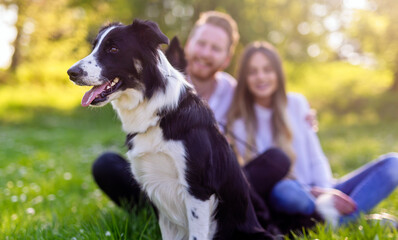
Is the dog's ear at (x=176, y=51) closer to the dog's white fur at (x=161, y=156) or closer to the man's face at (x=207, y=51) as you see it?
the man's face at (x=207, y=51)

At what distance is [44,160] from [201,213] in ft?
14.8

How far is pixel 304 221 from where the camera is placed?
3033 mm

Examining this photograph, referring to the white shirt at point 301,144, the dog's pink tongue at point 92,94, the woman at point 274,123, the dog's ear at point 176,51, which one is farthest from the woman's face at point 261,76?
the dog's pink tongue at point 92,94

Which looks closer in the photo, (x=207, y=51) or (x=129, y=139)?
(x=129, y=139)

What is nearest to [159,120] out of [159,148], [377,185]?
[159,148]

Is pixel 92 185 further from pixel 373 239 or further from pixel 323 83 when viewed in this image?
pixel 323 83

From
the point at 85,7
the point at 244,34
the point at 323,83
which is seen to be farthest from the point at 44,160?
the point at 323,83

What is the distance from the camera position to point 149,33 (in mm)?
2209

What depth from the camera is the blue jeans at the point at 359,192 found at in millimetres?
3047

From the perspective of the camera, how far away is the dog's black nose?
6.73ft

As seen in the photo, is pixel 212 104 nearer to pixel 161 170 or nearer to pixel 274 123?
pixel 274 123

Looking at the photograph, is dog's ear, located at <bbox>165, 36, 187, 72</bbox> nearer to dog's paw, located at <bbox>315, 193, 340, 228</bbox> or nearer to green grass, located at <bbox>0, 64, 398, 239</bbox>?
green grass, located at <bbox>0, 64, 398, 239</bbox>

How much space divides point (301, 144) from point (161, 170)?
6.12ft

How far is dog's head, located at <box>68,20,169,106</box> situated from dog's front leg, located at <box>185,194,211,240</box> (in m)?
0.69
